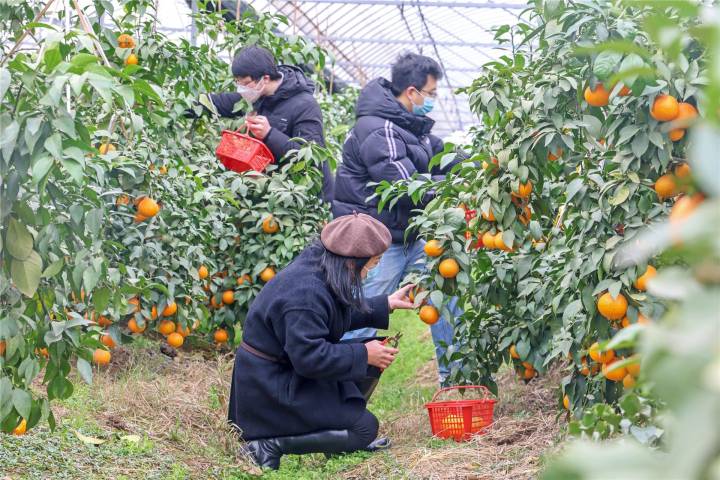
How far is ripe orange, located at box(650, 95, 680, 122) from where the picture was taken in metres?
2.32

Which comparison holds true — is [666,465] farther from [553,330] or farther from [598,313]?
[553,330]

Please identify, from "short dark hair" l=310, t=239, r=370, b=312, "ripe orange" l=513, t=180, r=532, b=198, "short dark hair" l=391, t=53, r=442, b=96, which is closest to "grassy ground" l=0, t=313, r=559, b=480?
"short dark hair" l=310, t=239, r=370, b=312

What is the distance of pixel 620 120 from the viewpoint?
2520 millimetres

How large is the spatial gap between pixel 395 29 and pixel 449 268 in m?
12.9

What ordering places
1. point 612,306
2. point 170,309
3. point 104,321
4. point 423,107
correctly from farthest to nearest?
point 423,107 < point 170,309 < point 104,321 < point 612,306

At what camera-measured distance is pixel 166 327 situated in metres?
4.46

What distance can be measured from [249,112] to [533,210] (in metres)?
2.31

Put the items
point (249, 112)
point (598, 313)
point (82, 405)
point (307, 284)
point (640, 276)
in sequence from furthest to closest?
1. point (249, 112)
2. point (82, 405)
3. point (307, 284)
4. point (598, 313)
5. point (640, 276)

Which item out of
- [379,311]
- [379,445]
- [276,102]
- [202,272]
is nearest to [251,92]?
[276,102]

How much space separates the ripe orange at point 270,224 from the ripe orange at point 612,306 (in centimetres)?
274

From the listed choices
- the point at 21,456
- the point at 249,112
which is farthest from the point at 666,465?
the point at 249,112

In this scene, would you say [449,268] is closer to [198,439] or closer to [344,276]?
[344,276]

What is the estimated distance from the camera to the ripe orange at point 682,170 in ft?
8.10

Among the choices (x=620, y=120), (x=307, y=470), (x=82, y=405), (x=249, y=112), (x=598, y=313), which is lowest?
(x=307, y=470)
